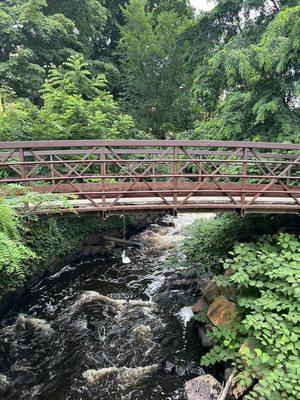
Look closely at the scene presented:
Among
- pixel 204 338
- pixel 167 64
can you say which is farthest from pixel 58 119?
pixel 167 64

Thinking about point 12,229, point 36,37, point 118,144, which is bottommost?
point 12,229

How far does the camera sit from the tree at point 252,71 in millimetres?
8695

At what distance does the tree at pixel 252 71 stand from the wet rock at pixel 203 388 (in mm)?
6631

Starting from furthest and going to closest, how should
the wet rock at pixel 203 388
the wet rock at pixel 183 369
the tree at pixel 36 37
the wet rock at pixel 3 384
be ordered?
1. the tree at pixel 36 37
2. the wet rock at pixel 183 369
3. the wet rock at pixel 3 384
4. the wet rock at pixel 203 388

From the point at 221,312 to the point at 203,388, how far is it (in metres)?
1.58

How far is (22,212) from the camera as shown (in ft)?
20.5

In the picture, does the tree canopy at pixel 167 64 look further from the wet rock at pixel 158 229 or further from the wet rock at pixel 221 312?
the wet rock at pixel 221 312

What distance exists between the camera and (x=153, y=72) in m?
18.8

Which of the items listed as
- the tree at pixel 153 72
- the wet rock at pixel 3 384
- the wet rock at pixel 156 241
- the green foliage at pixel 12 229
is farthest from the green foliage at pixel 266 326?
the tree at pixel 153 72

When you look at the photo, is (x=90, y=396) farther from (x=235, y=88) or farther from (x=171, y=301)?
(x=235, y=88)

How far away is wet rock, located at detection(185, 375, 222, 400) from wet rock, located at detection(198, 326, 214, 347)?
115cm

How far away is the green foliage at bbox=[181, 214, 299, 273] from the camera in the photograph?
8523 millimetres

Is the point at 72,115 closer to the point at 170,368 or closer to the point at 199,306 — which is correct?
the point at 199,306

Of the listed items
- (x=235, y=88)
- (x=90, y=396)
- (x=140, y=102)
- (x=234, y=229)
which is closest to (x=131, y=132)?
(x=140, y=102)
